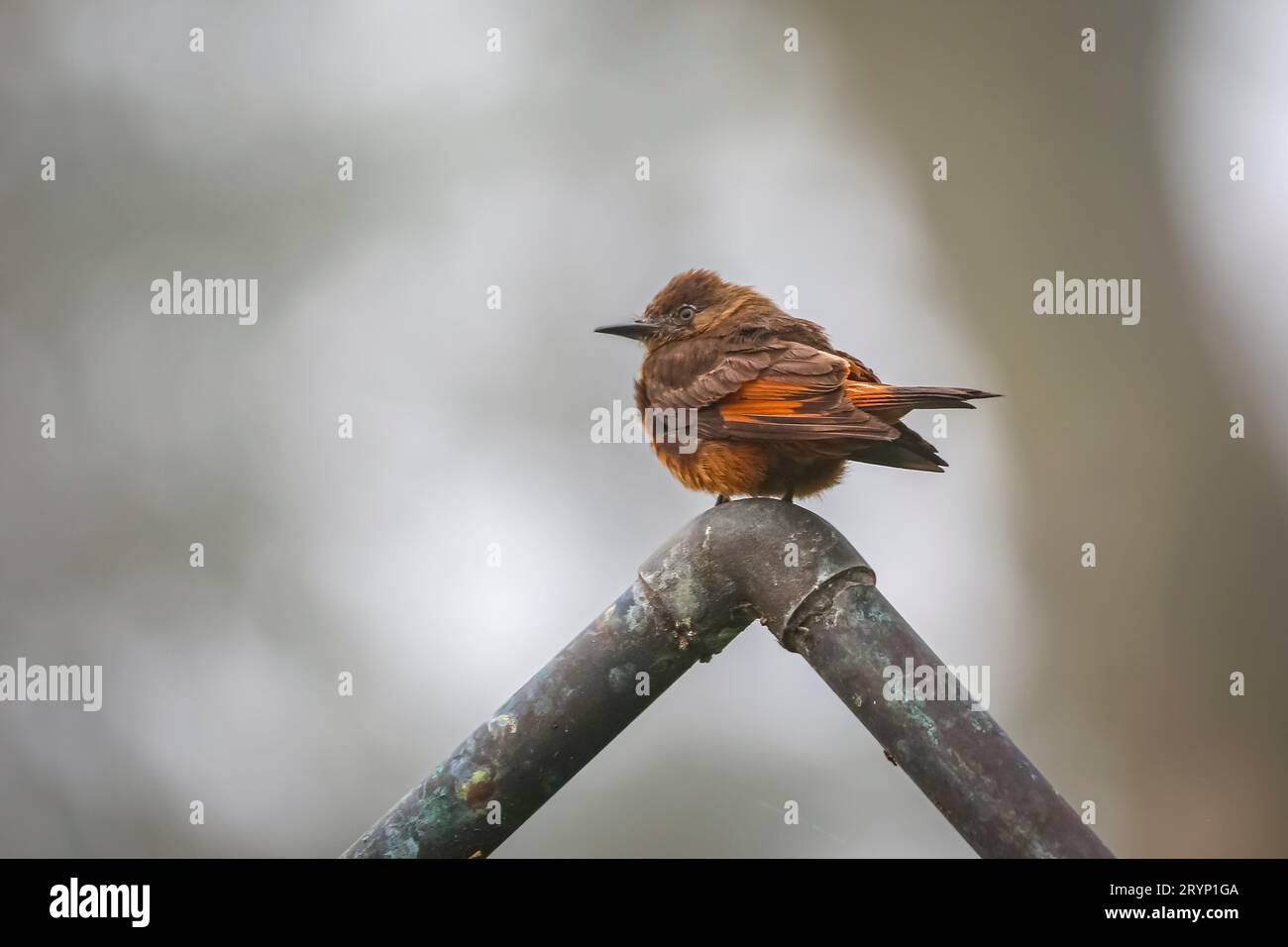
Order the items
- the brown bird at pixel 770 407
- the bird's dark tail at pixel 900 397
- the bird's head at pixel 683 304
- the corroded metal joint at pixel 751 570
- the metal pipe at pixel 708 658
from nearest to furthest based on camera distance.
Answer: the metal pipe at pixel 708 658 → the corroded metal joint at pixel 751 570 → the bird's dark tail at pixel 900 397 → the brown bird at pixel 770 407 → the bird's head at pixel 683 304

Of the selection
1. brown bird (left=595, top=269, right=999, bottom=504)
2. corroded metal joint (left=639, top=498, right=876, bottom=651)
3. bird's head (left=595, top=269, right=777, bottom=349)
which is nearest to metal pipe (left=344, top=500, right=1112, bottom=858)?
corroded metal joint (left=639, top=498, right=876, bottom=651)

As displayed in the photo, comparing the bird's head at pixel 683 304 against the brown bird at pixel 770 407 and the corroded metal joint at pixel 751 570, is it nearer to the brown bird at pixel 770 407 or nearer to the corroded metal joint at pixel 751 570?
the brown bird at pixel 770 407

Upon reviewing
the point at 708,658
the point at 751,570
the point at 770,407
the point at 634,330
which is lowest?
the point at 708,658

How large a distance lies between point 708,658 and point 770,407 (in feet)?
3.67

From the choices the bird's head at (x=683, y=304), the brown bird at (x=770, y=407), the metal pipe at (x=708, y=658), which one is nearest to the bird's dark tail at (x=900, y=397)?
the brown bird at (x=770, y=407)

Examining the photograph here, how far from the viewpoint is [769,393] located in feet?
10.8

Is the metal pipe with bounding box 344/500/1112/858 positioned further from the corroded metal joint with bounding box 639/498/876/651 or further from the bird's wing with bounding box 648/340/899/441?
the bird's wing with bounding box 648/340/899/441

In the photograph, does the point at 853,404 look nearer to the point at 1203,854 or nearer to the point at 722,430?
the point at 722,430

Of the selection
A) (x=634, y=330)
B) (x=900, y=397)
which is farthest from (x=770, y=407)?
(x=634, y=330)

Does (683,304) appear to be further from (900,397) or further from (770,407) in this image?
(900,397)

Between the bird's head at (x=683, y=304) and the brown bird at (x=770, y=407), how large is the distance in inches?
5.7

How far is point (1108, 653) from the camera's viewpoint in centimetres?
630

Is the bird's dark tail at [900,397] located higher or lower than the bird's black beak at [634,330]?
lower

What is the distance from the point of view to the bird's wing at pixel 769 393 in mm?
3010
